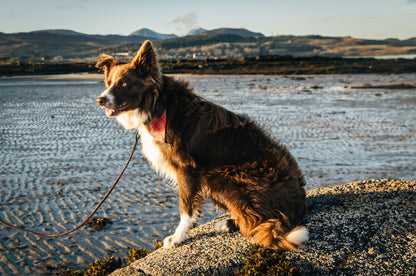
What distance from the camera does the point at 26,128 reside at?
1825 centimetres

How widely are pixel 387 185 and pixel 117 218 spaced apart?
17.5ft

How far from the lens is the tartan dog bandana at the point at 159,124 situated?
202 inches

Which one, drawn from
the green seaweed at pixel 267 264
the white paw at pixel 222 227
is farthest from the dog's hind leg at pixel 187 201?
the green seaweed at pixel 267 264

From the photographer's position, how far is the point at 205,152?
506 cm

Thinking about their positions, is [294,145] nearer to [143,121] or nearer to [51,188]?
[51,188]

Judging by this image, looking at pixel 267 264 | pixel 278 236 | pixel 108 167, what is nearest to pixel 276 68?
pixel 108 167

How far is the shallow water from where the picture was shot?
687 cm

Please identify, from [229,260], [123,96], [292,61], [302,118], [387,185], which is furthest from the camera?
[292,61]

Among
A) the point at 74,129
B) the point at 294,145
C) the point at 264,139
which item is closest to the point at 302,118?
the point at 294,145

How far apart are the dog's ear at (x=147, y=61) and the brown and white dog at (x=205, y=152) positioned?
0.01 metres

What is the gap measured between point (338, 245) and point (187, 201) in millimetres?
2057

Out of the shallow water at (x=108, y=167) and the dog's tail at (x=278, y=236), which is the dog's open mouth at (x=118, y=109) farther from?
the dog's tail at (x=278, y=236)

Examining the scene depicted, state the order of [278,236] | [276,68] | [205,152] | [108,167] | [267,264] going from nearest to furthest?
1. [267,264]
2. [278,236]
3. [205,152]
4. [108,167]
5. [276,68]

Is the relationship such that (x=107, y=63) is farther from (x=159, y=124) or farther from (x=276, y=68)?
(x=276, y=68)
